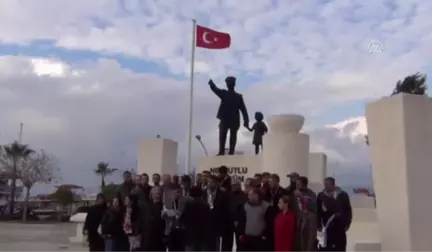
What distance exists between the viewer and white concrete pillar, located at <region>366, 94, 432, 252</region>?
346 inches

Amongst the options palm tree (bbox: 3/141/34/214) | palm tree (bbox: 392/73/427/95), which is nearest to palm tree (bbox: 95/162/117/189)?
palm tree (bbox: 3/141/34/214)

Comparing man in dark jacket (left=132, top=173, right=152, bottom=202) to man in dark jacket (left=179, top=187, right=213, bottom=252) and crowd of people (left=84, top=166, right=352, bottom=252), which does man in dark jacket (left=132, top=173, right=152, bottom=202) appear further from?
man in dark jacket (left=179, top=187, right=213, bottom=252)

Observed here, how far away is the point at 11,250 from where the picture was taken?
15195 millimetres

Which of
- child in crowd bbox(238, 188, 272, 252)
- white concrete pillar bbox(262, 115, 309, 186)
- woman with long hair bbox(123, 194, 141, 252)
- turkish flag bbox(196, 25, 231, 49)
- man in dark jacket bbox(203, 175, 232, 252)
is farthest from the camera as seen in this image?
turkish flag bbox(196, 25, 231, 49)

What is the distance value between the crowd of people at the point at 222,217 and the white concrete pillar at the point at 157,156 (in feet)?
24.8

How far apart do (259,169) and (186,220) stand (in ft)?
23.4

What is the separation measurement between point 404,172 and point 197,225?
336cm

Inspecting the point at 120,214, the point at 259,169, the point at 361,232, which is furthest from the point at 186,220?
the point at 259,169

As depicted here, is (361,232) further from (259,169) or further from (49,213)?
(49,213)

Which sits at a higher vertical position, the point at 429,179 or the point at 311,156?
the point at 311,156

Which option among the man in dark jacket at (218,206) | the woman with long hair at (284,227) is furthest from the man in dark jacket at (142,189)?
the woman with long hair at (284,227)

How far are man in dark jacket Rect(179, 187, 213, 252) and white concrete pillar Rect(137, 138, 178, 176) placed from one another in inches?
353

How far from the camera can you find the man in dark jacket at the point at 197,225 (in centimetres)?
772

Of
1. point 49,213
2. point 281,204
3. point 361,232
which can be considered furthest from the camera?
point 49,213
